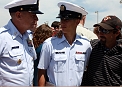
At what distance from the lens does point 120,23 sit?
2.77 metres

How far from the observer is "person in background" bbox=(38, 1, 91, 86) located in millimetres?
2648

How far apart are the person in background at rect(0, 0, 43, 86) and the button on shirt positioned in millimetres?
207

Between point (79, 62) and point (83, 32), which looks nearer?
point (79, 62)

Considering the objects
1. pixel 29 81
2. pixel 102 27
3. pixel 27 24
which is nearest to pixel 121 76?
pixel 102 27

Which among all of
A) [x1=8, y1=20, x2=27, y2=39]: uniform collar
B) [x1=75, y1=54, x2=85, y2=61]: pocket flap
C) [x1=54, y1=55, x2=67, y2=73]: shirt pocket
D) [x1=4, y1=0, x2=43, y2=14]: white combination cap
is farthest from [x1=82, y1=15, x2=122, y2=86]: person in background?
[x1=8, y1=20, x2=27, y2=39]: uniform collar

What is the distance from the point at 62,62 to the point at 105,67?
51 cm

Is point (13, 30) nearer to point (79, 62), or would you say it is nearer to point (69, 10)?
point (69, 10)

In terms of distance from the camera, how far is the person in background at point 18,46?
2.45 meters

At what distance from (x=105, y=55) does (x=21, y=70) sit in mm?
1002

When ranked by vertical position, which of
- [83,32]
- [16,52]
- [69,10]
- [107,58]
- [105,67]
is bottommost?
[105,67]

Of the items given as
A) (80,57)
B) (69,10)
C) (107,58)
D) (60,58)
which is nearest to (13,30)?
(60,58)

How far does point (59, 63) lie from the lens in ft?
8.69

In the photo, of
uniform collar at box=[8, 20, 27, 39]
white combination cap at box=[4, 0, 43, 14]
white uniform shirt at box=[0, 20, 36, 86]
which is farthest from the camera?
white combination cap at box=[4, 0, 43, 14]

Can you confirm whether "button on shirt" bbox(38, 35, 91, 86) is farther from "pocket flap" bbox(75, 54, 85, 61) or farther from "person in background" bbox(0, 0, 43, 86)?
"person in background" bbox(0, 0, 43, 86)
